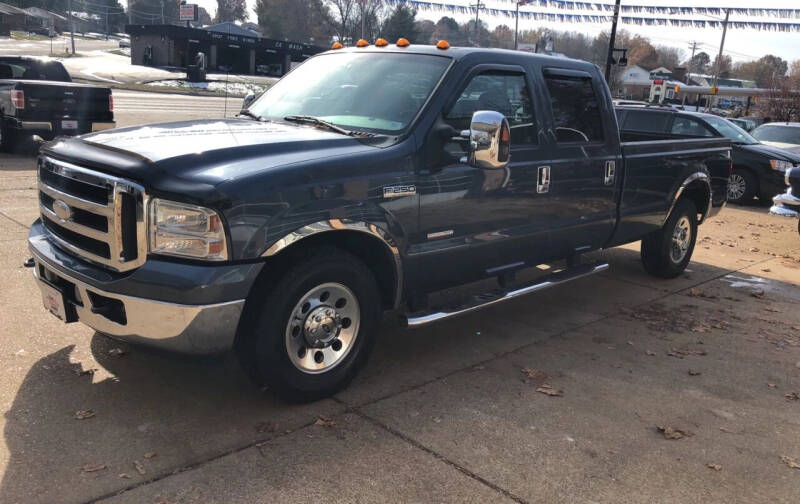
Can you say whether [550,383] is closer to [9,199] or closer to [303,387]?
[303,387]

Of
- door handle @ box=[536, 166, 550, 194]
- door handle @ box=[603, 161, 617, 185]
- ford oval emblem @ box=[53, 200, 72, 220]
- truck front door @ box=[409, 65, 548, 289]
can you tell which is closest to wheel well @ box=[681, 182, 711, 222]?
door handle @ box=[603, 161, 617, 185]

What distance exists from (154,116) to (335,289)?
18.3 m

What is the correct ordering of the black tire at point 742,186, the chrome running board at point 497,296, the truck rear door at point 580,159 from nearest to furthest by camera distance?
1. the chrome running board at point 497,296
2. the truck rear door at point 580,159
3. the black tire at point 742,186

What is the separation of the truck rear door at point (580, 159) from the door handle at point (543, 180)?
0.13 ft

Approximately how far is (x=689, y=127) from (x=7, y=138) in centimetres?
1262

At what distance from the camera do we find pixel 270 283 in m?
3.53

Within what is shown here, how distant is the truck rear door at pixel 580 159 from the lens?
5.14 metres

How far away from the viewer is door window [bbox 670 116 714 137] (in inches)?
512

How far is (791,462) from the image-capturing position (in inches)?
142

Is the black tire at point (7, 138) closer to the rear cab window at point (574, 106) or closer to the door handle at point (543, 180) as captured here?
the rear cab window at point (574, 106)

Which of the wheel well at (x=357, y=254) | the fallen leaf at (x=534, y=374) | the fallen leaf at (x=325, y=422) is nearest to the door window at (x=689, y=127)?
the fallen leaf at (x=534, y=374)

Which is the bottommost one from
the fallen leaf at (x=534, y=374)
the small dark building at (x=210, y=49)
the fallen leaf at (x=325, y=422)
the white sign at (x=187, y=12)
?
the fallen leaf at (x=534, y=374)

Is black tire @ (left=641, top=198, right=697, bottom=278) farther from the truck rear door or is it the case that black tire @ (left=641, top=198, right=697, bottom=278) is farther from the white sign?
the white sign

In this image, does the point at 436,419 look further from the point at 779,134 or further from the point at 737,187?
the point at 779,134
